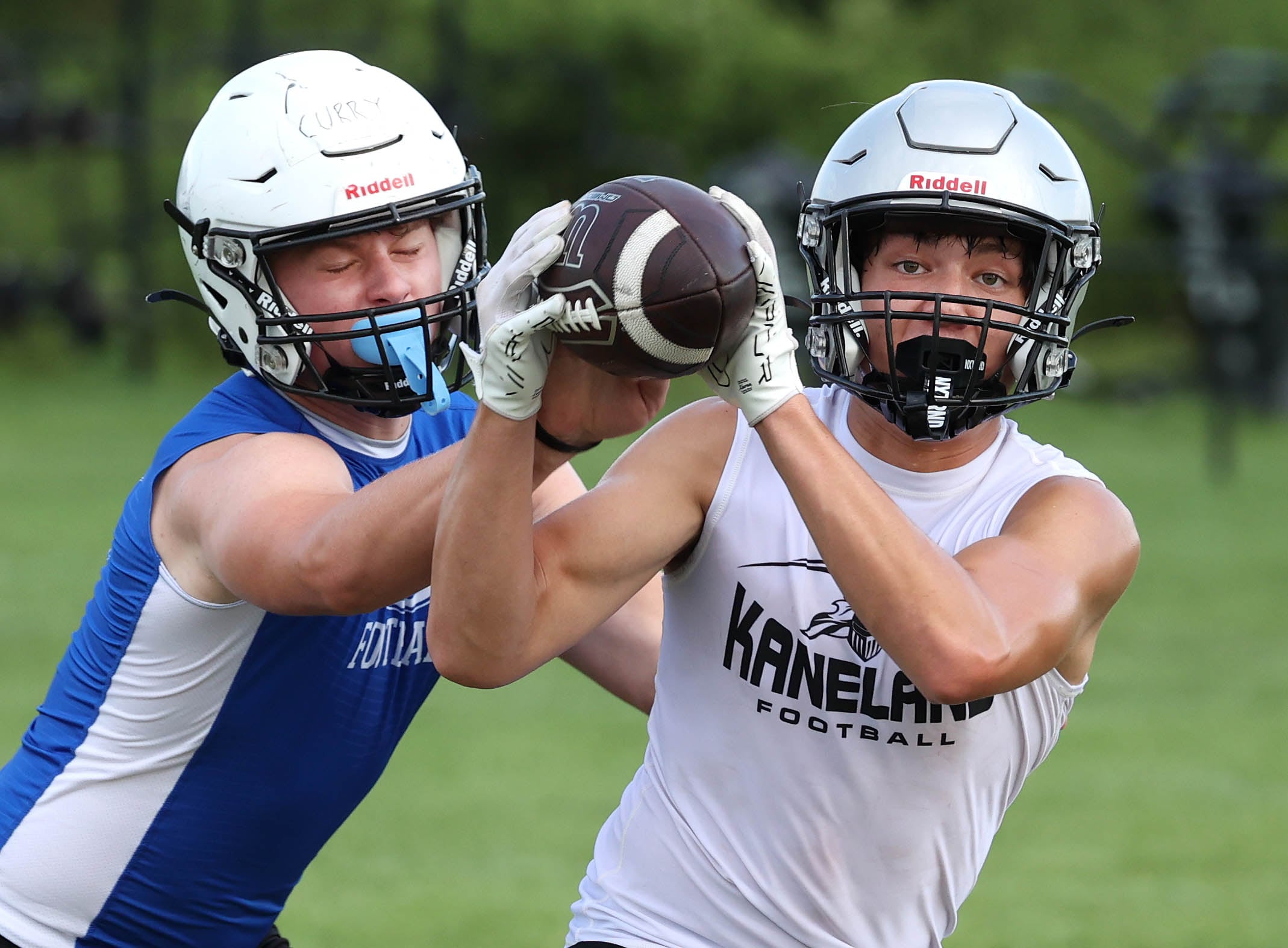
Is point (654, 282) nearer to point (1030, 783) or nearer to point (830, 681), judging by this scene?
point (830, 681)

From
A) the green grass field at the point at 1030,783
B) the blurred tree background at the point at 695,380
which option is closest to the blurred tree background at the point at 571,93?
the blurred tree background at the point at 695,380

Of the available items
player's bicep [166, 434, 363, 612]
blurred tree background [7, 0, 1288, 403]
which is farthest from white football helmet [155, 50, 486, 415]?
blurred tree background [7, 0, 1288, 403]

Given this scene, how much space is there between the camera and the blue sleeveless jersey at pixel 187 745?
374 cm

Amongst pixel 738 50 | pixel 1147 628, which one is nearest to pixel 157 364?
pixel 738 50

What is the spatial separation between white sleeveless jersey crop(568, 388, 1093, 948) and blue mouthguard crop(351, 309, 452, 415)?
0.64 meters

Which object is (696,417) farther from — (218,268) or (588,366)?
(218,268)

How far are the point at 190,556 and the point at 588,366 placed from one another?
102 centimetres

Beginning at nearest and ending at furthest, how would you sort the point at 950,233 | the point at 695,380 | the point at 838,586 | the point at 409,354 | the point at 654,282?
the point at 654,282 → the point at 838,586 → the point at 950,233 → the point at 409,354 → the point at 695,380

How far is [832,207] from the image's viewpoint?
11.9 ft

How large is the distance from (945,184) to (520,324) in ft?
3.25

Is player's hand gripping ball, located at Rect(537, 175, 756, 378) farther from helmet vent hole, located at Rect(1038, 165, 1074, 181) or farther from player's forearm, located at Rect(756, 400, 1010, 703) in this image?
helmet vent hole, located at Rect(1038, 165, 1074, 181)

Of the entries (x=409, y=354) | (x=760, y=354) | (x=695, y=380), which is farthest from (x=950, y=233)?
(x=695, y=380)

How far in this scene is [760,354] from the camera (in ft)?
10.0

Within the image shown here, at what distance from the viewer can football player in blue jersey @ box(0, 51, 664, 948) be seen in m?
3.73
